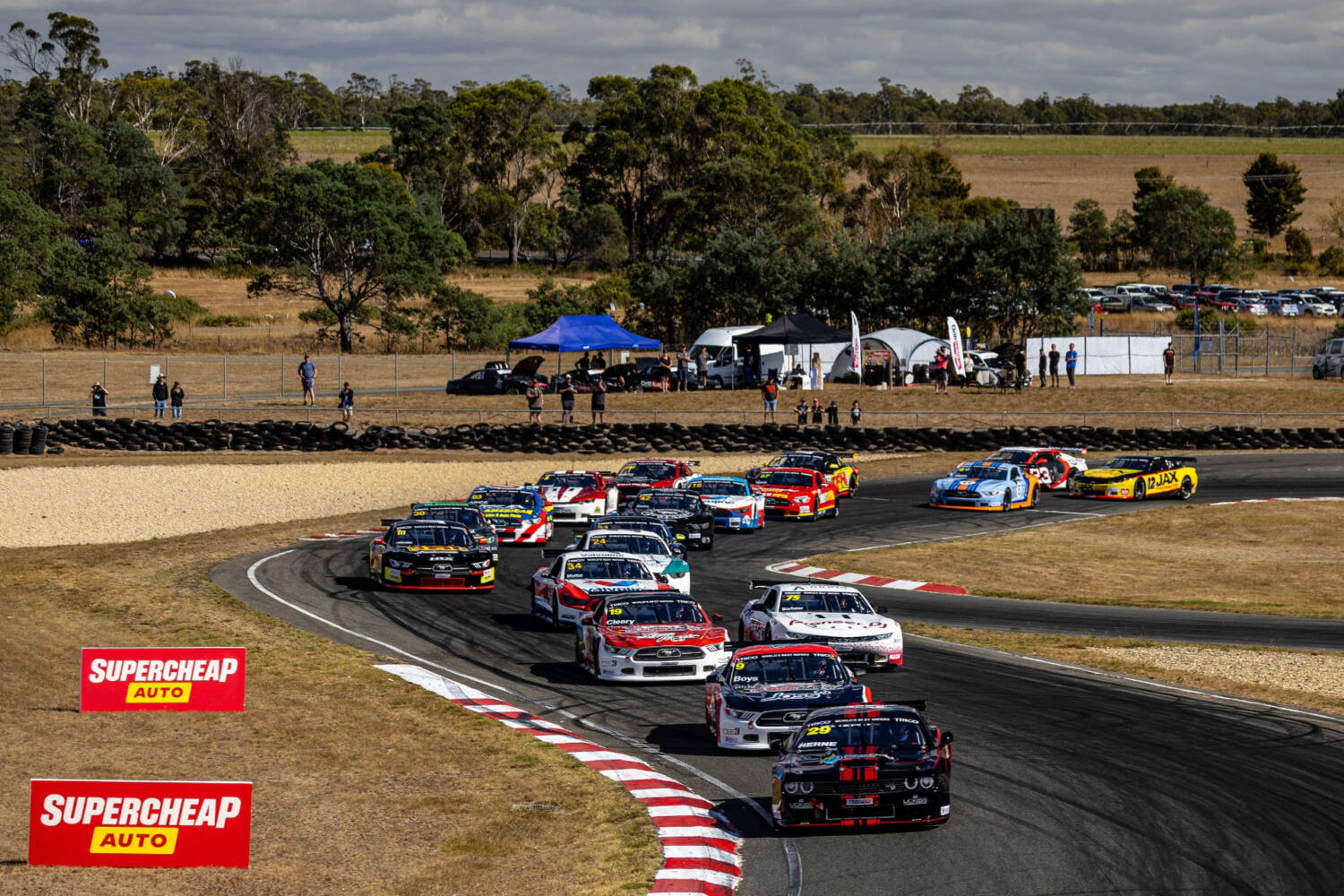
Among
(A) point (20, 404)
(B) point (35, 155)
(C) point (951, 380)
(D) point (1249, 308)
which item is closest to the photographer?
(A) point (20, 404)

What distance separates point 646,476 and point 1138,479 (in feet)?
47.3

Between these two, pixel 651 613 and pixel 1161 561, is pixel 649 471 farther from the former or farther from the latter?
pixel 651 613

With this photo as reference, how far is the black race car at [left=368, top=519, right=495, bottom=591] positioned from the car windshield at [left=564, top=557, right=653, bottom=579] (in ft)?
11.7

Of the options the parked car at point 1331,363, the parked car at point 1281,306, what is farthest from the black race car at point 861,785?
the parked car at point 1281,306

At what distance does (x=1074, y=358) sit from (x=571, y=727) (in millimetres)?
48550

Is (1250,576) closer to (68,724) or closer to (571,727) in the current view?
(571,727)

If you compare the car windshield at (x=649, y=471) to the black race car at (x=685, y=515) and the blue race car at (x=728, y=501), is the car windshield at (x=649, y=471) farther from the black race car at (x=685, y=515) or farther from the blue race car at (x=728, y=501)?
the black race car at (x=685, y=515)

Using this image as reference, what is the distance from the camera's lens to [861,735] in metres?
13.6

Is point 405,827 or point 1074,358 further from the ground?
point 1074,358

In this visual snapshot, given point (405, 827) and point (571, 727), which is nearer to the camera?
point (405, 827)

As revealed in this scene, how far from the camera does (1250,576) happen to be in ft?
103

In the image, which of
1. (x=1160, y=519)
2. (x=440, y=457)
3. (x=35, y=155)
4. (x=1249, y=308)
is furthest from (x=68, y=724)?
(x=35, y=155)

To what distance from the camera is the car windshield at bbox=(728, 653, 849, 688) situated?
1670cm

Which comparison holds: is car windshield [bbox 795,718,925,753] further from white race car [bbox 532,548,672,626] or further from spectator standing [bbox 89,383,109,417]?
spectator standing [bbox 89,383,109,417]
